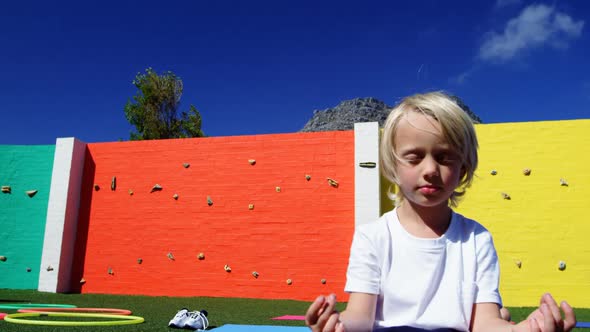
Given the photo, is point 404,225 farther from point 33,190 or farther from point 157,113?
point 157,113

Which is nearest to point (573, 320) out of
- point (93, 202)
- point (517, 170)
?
point (517, 170)

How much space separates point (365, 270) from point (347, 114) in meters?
29.6

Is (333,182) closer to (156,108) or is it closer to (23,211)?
→ (23,211)

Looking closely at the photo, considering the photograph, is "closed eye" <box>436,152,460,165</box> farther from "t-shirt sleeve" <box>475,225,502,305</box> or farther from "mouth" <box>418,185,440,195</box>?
"t-shirt sleeve" <box>475,225,502,305</box>

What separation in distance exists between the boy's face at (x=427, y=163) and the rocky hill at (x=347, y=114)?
27178mm

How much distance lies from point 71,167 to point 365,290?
794 cm

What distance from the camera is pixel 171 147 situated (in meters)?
7.92

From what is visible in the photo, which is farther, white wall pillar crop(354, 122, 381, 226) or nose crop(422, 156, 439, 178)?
white wall pillar crop(354, 122, 381, 226)

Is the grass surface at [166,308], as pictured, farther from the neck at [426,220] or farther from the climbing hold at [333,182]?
the neck at [426,220]

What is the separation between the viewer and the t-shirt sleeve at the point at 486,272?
3.61 ft

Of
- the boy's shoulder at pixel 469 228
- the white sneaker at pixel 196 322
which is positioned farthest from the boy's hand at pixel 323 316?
the white sneaker at pixel 196 322

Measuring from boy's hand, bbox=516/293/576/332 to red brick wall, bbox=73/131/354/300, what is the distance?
6104 millimetres

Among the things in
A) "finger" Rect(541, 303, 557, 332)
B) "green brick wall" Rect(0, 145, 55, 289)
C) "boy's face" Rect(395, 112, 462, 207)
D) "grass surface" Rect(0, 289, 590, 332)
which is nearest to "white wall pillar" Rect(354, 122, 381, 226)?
"grass surface" Rect(0, 289, 590, 332)

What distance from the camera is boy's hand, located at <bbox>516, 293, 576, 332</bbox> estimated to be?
2.55ft
